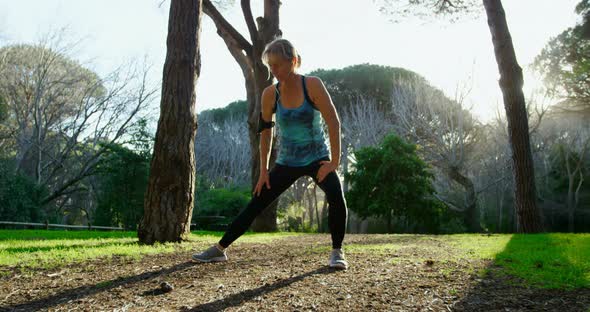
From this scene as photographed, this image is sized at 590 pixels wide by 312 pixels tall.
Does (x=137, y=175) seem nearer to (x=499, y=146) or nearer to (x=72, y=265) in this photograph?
(x=72, y=265)

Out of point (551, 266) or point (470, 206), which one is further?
point (470, 206)

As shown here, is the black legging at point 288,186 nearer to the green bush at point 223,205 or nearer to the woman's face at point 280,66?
the woman's face at point 280,66

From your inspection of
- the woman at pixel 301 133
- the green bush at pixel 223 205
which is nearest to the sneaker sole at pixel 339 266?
Result: the woman at pixel 301 133

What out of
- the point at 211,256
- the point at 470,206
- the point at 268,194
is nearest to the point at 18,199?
the point at 211,256

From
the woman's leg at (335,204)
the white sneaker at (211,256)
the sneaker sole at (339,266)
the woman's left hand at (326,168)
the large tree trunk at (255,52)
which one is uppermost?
the large tree trunk at (255,52)

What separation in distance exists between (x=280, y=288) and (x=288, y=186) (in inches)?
37.4

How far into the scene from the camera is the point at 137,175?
15664mm

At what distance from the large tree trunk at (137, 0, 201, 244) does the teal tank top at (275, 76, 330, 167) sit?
2.91 meters

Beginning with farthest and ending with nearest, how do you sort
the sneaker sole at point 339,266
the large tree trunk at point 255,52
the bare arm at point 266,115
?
1. the large tree trunk at point 255,52
2. the bare arm at point 266,115
3. the sneaker sole at point 339,266

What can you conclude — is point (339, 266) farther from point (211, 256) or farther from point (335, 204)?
point (211, 256)

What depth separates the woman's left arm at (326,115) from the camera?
3.46 m

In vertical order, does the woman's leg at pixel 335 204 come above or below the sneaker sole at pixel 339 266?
above

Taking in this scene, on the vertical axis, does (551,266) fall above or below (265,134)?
below

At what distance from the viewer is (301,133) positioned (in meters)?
3.53
